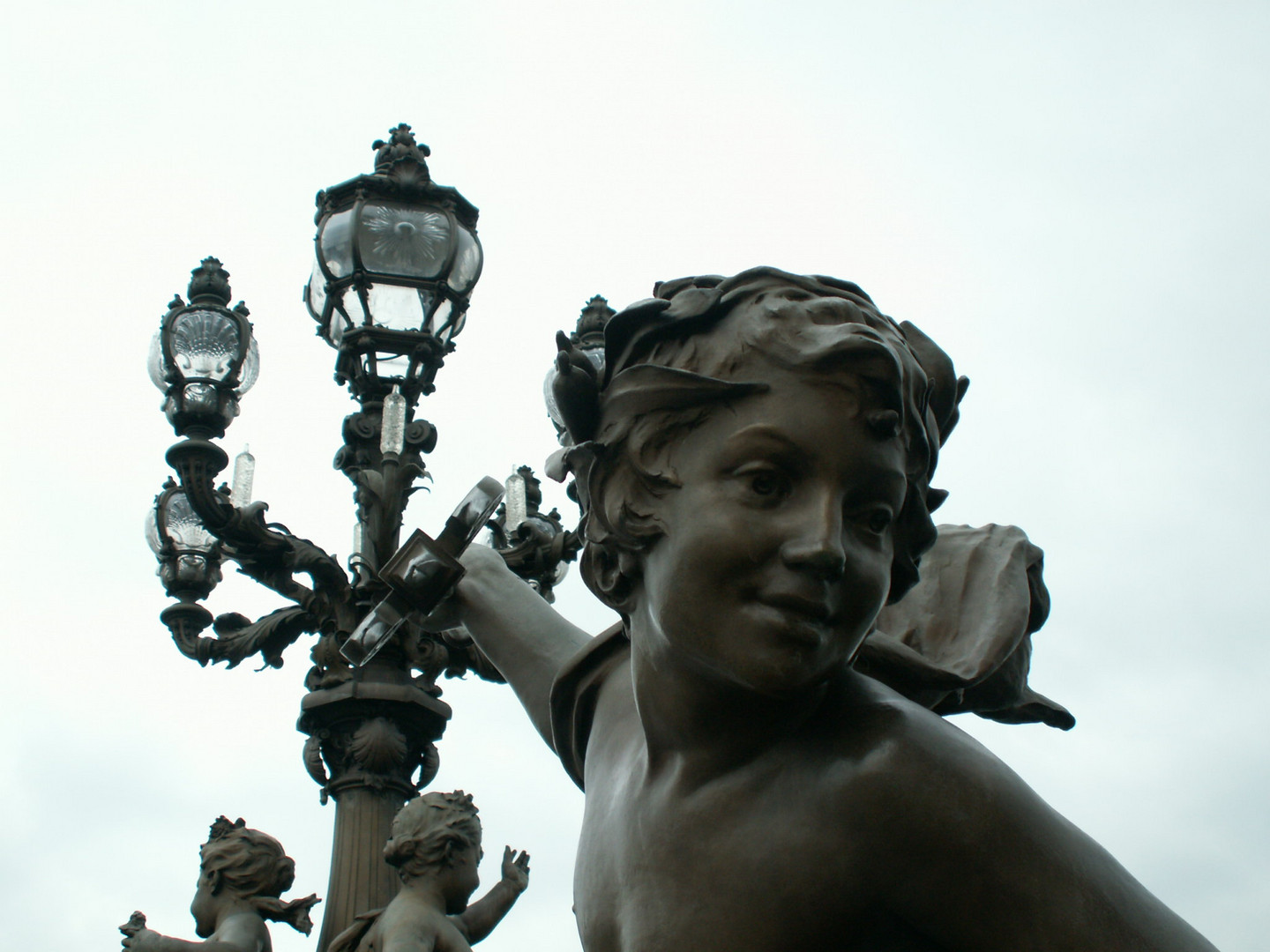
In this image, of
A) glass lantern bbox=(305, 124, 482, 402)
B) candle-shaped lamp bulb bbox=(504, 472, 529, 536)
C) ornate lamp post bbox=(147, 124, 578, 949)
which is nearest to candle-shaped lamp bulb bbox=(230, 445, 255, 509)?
ornate lamp post bbox=(147, 124, 578, 949)

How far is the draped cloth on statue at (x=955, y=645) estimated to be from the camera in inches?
71.6

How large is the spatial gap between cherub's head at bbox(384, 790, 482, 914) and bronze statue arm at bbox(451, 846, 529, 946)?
210 millimetres

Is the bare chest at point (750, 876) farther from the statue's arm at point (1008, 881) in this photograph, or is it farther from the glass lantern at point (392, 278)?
the glass lantern at point (392, 278)

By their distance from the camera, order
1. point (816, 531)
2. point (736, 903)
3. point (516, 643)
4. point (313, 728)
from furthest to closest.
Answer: point (313, 728) < point (516, 643) < point (736, 903) < point (816, 531)

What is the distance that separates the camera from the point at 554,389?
1.70m

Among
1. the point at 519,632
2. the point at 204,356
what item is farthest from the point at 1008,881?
the point at 204,356

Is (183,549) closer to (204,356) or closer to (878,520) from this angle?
(204,356)

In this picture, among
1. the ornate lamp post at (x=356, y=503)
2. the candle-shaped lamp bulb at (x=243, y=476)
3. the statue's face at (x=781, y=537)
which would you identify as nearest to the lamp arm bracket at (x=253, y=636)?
the ornate lamp post at (x=356, y=503)

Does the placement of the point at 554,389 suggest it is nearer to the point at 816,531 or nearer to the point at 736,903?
the point at 816,531

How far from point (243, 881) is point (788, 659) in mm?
4599

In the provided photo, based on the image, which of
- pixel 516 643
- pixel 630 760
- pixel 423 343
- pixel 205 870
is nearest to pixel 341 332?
pixel 423 343

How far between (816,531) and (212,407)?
5013 mm

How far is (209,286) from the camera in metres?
6.30

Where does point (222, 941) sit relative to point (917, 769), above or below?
above
